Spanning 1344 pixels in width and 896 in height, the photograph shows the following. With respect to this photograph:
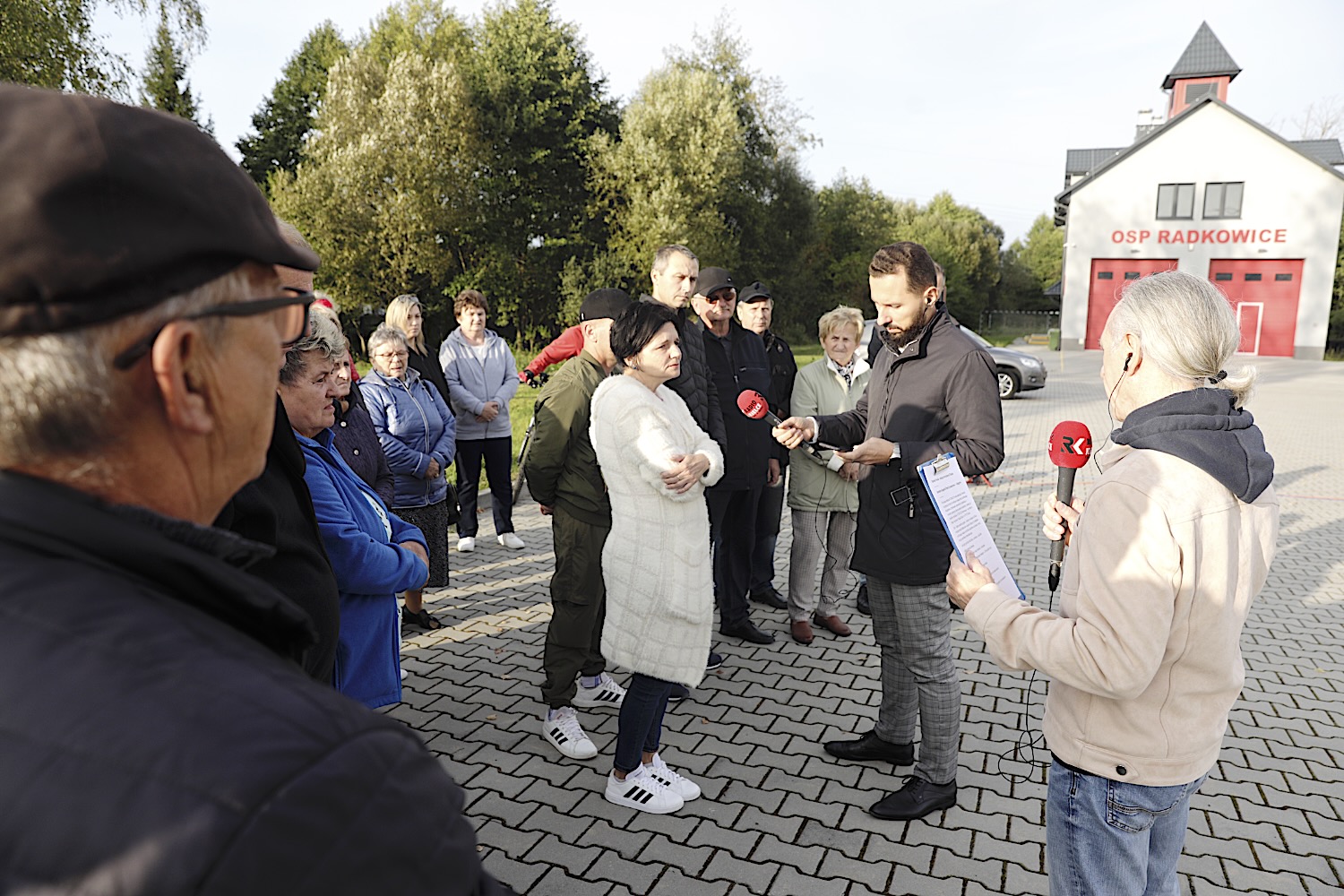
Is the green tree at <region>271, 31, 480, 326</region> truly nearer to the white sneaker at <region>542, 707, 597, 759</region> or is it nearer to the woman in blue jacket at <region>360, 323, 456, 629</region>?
the woman in blue jacket at <region>360, 323, 456, 629</region>

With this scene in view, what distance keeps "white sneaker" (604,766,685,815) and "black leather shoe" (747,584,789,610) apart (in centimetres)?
276

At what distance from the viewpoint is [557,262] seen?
30.0 meters

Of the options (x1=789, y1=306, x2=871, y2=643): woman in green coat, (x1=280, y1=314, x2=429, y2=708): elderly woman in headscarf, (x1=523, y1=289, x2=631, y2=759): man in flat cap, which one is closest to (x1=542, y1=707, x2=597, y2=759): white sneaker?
(x1=523, y1=289, x2=631, y2=759): man in flat cap

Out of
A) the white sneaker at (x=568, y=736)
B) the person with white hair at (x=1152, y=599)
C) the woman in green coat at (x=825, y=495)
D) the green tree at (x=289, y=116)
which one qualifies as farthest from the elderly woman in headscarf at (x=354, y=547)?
the green tree at (x=289, y=116)

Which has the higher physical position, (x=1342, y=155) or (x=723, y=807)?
(x=1342, y=155)

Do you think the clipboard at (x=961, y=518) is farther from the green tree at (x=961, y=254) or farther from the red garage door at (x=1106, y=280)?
the green tree at (x=961, y=254)

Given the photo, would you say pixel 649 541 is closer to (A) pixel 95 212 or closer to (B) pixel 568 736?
(B) pixel 568 736

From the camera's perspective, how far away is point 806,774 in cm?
398

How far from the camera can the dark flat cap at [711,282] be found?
213 inches

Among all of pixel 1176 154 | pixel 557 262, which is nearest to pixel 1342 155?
pixel 1176 154

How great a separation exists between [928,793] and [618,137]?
96.8ft

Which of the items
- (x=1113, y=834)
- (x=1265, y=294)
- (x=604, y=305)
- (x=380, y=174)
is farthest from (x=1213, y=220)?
(x=1113, y=834)

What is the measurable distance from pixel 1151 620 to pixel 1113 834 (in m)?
0.60

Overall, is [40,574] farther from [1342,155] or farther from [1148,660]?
[1342,155]
